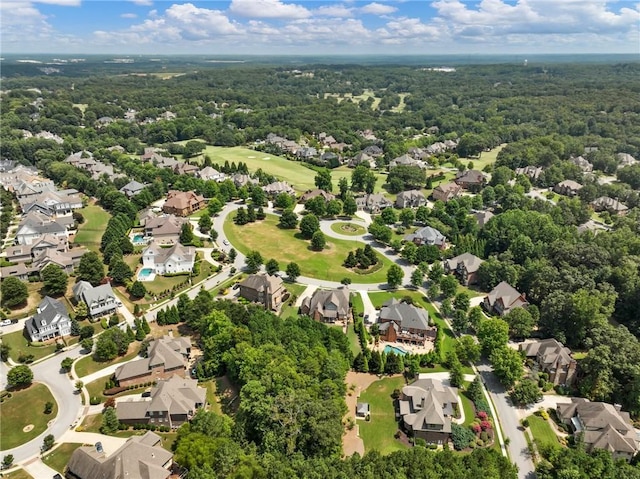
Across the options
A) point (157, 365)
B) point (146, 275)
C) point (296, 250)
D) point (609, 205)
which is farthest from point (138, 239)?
point (609, 205)

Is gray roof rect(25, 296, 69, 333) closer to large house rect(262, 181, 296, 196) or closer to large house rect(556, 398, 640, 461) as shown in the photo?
large house rect(556, 398, 640, 461)

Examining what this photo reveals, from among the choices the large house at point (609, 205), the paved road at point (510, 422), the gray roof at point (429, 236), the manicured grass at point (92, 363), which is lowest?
the paved road at point (510, 422)

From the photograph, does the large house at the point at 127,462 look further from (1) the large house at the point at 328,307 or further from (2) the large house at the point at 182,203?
(2) the large house at the point at 182,203

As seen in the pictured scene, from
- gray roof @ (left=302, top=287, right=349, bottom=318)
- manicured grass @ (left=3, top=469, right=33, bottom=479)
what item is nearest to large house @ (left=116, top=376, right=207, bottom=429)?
manicured grass @ (left=3, top=469, right=33, bottom=479)

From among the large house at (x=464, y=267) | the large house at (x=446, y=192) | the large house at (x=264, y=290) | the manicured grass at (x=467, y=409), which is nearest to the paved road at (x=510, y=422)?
the manicured grass at (x=467, y=409)

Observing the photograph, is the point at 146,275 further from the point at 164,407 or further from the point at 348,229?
the point at 348,229

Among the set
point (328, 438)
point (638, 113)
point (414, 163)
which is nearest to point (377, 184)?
point (414, 163)
